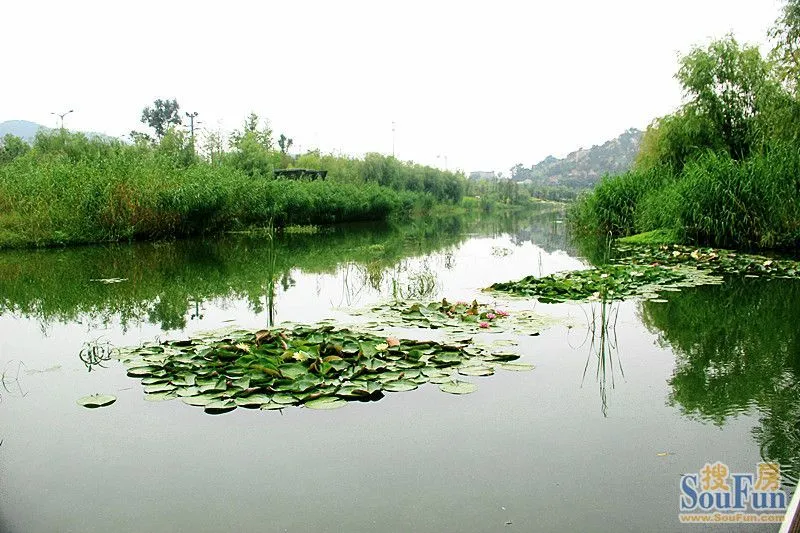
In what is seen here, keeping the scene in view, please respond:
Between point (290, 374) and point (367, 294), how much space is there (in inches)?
135

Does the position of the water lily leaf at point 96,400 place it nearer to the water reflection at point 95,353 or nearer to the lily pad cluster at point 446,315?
the water reflection at point 95,353

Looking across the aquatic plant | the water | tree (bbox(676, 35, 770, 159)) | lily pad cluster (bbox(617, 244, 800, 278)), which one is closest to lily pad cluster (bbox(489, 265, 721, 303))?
lily pad cluster (bbox(617, 244, 800, 278))

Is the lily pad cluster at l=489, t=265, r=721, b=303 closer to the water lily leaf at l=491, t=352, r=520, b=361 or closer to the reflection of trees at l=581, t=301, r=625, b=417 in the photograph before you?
the reflection of trees at l=581, t=301, r=625, b=417

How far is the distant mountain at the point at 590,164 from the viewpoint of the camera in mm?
86456

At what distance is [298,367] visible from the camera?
12.7 feet

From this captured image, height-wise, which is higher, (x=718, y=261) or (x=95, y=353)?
(x=718, y=261)

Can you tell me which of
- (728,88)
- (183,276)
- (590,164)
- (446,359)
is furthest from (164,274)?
(590,164)

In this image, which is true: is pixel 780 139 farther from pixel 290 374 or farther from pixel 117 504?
pixel 117 504

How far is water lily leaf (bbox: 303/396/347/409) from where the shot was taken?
3428 mm

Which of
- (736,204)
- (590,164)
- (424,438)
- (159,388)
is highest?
(590,164)

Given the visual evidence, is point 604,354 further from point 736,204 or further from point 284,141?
point 284,141

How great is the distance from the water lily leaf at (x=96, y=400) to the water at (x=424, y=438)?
0.06 m

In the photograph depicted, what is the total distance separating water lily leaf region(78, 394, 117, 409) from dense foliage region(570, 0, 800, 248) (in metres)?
10.3

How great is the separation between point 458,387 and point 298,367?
952 millimetres
